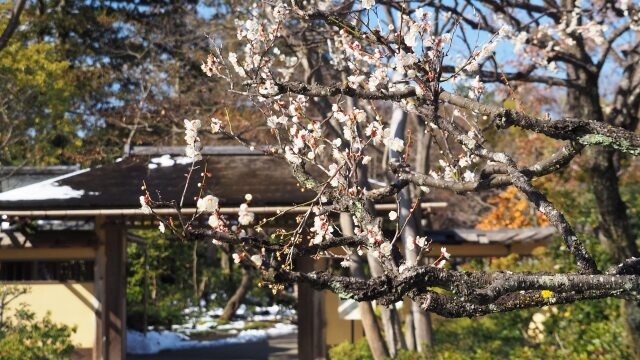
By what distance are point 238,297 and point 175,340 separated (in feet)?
15.0

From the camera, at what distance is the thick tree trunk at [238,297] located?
85.3 ft

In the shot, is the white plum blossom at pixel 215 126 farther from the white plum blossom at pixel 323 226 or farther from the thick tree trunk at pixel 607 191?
the thick tree trunk at pixel 607 191

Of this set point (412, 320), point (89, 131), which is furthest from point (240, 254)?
point (89, 131)

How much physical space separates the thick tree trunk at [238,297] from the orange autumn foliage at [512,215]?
7458mm

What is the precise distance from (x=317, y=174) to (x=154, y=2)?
51.1 feet

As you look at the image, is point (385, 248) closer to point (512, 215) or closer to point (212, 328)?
point (512, 215)

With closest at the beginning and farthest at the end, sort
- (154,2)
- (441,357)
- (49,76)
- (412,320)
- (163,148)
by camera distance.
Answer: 1. (441,357)
2. (412,320)
3. (163,148)
4. (49,76)
5. (154,2)

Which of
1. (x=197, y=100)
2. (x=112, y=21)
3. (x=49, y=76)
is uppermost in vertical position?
(x=112, y=21)

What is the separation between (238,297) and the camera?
87.4ft

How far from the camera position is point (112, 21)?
26.1 m

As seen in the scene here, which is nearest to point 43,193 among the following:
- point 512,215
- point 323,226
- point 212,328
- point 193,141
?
point 193,141

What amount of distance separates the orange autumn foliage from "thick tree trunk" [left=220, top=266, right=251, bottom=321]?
294 inches

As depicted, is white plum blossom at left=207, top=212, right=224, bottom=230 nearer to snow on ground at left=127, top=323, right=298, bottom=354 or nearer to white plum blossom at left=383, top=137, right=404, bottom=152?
white plum blossom at left=383, top=137, right=404, bottom=152

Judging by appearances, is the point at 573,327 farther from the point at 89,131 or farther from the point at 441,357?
the point at 89,131
